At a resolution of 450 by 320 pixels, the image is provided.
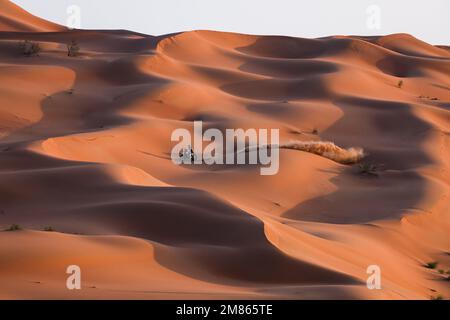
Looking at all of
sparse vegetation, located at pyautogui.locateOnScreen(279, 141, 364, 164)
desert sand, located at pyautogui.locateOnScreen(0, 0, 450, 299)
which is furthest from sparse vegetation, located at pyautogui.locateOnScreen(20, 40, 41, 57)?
sparse vegetation, located at pyautogui.locateOnScreen(279, 141, 364, 164)

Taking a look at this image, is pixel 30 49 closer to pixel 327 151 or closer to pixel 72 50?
pixel 72 50

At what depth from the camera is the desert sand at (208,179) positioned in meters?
6.19

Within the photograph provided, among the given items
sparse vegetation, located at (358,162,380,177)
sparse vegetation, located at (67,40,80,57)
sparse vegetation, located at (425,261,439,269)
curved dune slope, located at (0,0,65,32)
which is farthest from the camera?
curved dune slope, located at (0,0,65,32)

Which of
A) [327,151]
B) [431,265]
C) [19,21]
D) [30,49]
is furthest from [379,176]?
[19,21]

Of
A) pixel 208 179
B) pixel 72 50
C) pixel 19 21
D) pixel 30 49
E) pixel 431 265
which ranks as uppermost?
pixel 19 21

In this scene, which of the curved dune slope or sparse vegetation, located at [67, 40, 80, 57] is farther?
the curved dune slope

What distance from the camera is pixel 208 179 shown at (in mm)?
11266

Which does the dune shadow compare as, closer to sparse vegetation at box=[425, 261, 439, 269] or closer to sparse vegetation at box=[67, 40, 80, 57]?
sparse vegetation at box=[425, 261, 439, 269]

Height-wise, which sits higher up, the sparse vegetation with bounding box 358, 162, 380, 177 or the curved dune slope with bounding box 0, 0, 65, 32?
the curved dune slope with bounding box 0, 0, 65, 32

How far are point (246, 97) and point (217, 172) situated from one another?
875cm

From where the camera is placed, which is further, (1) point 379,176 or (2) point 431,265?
(1) point 379,176

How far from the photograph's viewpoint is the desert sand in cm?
619
